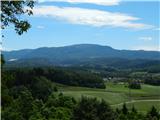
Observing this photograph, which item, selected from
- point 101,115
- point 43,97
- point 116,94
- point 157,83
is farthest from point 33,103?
point 157,83

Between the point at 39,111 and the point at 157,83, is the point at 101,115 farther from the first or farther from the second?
the point at 157,83

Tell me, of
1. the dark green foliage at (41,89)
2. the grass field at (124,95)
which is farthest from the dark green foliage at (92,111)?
the dark green foliage at (41,89)

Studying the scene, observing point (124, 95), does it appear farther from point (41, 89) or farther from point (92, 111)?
point (92, 111)

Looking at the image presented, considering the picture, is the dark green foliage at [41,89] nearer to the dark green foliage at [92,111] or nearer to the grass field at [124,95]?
the grass field at [124,95]

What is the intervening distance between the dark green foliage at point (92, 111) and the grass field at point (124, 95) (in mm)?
42931

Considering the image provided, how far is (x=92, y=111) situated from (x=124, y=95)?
75.3 meters

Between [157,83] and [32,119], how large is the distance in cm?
11857

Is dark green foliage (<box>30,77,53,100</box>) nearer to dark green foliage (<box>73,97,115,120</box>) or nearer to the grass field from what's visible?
the grass field

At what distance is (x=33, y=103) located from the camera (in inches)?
3467

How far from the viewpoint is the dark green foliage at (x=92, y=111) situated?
72375mm

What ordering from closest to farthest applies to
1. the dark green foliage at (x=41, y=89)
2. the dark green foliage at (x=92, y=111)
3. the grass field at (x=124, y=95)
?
the dark green foliage at (x=92, y=111) < the dark green foliage at (x=41, y=89) < the grass field at (x=124, y=95)

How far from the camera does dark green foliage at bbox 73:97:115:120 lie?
7238 centimetres

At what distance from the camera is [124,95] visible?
147 meters

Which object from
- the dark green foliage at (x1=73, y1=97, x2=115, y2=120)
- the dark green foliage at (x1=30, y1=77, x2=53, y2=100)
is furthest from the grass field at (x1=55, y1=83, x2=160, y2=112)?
the dark green foliage at (x1=73, y1=97, x2=115, y2=120)
